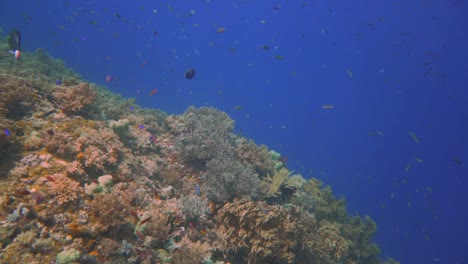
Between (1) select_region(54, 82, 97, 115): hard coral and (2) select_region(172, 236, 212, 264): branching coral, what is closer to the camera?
(2) select_region(172, 236, 212, 264): branching coral

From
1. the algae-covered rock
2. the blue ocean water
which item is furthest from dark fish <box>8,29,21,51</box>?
the blue ocean water

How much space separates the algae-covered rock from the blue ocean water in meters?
Answer: 64.0

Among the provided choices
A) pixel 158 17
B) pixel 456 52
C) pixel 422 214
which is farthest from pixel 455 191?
pixel 158 17

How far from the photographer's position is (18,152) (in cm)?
494

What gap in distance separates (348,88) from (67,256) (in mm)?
130675

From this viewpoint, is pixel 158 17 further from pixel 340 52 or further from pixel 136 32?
pixel 340 52

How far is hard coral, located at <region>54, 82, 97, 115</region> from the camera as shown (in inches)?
288

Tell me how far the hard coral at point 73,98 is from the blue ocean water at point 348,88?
196 ft

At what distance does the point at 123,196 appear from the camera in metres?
4.94

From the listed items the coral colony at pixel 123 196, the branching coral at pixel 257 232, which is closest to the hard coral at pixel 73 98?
the coral colony at pixel 123 196

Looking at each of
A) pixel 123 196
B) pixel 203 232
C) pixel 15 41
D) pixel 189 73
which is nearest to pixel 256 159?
pixel 203 232

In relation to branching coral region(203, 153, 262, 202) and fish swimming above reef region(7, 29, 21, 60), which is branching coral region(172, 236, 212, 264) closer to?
branching coral region(203, 153, 262, 202)

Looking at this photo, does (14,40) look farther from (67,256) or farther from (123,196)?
(67,256)

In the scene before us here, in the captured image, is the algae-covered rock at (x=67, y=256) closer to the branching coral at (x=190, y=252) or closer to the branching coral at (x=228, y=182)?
the branching coral at (x=190, y=252)
